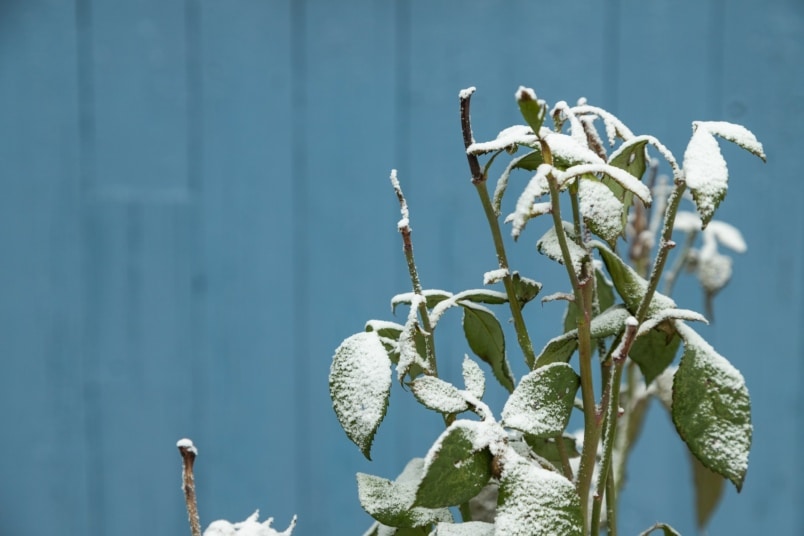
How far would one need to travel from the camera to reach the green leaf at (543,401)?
0.90 feet

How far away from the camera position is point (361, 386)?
28cm

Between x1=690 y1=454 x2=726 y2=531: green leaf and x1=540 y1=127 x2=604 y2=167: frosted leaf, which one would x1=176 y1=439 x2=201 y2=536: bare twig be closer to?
x1=540 y1=127 x2=604 y2=167: frosted leaf

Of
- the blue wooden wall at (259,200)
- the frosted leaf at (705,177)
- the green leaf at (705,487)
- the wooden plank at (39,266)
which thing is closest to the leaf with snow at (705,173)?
the frosted leaf at (705,177)

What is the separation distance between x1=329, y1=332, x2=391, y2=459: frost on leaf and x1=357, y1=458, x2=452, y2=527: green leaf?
3 cm

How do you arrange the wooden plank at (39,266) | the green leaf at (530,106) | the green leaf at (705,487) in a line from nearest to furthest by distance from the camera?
1. the green leaf at (530,106)
2. the green leaf at (705,487)
3. the wooden plank at (39,266)

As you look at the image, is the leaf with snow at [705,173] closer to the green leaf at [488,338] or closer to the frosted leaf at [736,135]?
the frosted leaf at [736,135]

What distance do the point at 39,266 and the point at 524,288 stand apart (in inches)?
33.4

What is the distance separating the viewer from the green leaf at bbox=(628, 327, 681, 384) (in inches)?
13.8

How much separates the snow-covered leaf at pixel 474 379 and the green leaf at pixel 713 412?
66mm

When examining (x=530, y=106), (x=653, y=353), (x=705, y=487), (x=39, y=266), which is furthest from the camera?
(x=39, y=266)

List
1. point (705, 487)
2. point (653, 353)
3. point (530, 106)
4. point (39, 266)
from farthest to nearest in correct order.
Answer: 1. point (39, 266)
2. point (705, 487)
3. point (653, 353)
4. point (530, 106)

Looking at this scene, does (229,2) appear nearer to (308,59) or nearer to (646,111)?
(308,59)

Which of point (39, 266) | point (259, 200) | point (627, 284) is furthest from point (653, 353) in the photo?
point (39, 266)

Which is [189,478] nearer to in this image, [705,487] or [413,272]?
[413,272]
